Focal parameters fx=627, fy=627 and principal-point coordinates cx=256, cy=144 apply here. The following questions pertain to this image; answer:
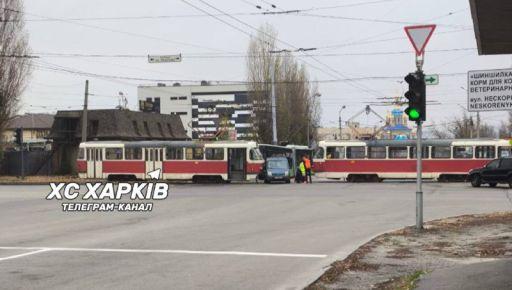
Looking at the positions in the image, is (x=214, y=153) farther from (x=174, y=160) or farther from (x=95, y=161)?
(x=95, y=161)

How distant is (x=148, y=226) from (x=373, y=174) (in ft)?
94.9

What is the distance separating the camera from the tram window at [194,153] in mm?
42531

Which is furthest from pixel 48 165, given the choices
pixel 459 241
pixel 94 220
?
pixel 459 241

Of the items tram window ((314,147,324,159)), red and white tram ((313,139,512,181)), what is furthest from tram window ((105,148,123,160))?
tram window ((314,147,324,159))

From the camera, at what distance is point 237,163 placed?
42.3 m

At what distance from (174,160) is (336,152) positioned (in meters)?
11.2

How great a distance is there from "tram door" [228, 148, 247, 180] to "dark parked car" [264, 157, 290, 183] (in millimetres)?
1820

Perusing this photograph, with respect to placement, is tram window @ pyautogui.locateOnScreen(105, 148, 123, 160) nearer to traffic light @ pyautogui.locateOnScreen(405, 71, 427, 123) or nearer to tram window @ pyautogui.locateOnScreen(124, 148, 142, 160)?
tram window @ pyautogui.locateOnScreen(124, 148, 142, 160)

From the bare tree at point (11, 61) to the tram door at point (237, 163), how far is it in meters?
19.3

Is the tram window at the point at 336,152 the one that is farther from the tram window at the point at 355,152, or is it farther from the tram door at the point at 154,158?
the tram door at the point at 154,158

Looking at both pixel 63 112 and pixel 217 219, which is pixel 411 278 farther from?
pixel 63 112

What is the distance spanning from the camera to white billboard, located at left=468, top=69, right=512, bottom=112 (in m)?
9.21

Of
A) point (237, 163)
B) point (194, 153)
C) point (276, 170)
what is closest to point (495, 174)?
point (276, 170)

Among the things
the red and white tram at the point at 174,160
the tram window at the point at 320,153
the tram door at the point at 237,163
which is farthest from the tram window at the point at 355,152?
the tram door at the point at 237,163
